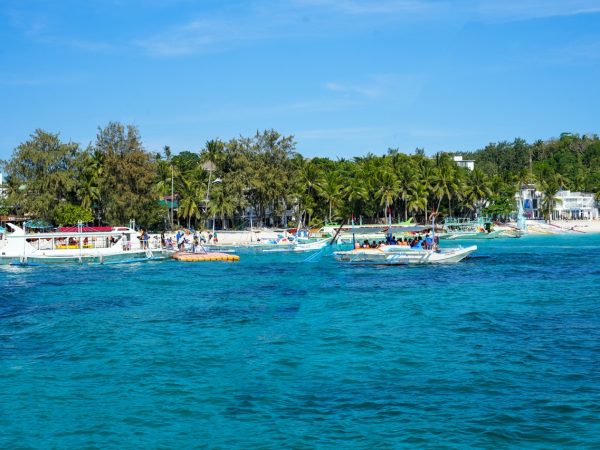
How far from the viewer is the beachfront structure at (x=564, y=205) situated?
13338 centimetres

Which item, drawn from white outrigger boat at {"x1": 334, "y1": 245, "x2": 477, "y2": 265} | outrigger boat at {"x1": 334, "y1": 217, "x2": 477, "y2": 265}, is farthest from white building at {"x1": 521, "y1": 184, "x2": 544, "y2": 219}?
white outrigger boat at {"x1": 334, "y1": 245, "x2": 477, "y2": 265}

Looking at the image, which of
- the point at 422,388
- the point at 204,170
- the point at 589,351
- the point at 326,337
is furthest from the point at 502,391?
the point at 204,170

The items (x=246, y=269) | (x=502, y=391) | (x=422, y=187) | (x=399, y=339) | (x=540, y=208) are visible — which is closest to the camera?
(x=502, y=391)

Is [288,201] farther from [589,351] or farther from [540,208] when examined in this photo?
[589,351]

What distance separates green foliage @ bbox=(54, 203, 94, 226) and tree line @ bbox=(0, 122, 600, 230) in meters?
0.13

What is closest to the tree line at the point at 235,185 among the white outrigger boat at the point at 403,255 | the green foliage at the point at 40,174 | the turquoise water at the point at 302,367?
the green foliage at the point at 40,174

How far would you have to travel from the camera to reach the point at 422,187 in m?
107

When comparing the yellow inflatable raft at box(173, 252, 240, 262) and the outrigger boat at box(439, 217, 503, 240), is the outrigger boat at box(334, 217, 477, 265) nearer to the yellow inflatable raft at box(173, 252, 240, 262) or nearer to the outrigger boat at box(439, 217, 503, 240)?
the yellow inflatable raft at box(173, 252, 240, 262)

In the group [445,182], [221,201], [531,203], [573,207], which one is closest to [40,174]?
[221,201]

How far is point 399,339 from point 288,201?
7957cm

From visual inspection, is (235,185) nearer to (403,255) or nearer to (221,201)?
(221,201)

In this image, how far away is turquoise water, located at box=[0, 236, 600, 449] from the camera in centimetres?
1573

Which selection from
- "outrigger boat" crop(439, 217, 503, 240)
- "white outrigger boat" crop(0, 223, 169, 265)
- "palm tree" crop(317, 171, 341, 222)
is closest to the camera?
"white outrigger boat" crop(0, 223, 169, 265)

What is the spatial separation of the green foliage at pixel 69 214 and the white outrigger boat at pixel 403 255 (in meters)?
39.0
